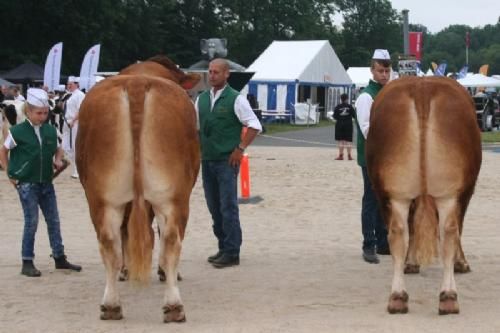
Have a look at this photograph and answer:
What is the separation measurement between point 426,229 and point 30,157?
11.6 ft

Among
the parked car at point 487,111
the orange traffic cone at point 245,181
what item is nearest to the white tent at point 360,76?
the parked car at point 487,111

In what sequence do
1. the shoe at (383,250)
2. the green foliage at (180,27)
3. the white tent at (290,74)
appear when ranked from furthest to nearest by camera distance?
1. the green foliage at (180,27)
2. the white tent at (290,74)
3. the shoe at (383,250)

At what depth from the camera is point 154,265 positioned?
25.5 ft

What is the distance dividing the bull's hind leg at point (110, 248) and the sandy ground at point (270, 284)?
0.11 m

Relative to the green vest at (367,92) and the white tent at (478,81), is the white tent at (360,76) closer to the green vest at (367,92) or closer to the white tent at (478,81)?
the white tent at (478,81)

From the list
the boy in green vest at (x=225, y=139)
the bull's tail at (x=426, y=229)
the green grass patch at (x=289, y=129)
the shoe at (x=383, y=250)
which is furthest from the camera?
the green grass patch at (x=289, y=129)

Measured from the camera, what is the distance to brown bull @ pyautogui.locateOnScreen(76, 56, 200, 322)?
5500 mm

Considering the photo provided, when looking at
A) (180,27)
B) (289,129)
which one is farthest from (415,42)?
(180,27)

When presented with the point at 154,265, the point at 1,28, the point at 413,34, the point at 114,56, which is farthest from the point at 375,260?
the point at 114,56

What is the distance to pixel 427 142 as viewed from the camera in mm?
5715

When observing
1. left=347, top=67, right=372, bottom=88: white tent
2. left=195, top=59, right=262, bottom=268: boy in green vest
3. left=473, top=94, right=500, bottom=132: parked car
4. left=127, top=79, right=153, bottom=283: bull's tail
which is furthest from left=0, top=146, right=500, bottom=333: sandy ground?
left=347, top=67, right=372, bottom=88: white tent

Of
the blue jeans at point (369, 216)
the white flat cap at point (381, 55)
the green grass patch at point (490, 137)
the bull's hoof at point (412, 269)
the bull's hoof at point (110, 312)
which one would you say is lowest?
the green grass patch at point (490, 137)

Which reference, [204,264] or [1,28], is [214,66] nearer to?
[204,264]

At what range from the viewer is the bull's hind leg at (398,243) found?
577 centimetres
